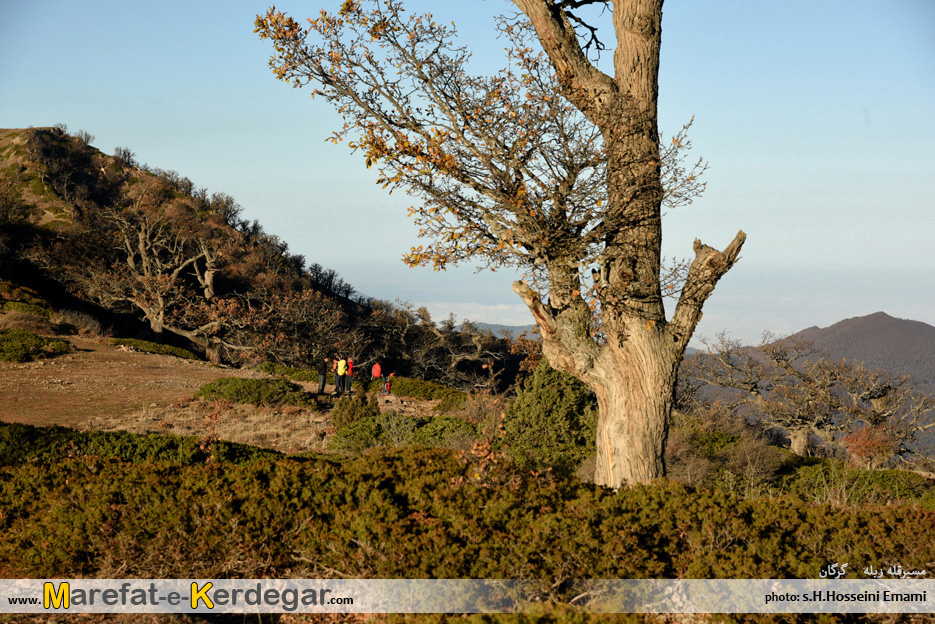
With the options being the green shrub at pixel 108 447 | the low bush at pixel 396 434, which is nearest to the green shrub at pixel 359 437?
the low bush at pixel 396 434

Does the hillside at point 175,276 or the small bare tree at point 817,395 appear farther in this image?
the hillside at point 175,276

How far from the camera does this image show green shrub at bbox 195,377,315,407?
15.2 m

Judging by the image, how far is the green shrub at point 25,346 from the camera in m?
17.0

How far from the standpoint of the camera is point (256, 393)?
1548 cm

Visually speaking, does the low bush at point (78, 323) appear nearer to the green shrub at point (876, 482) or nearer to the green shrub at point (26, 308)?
the green shrub at point (26, 308)

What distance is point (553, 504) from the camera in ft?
16.2

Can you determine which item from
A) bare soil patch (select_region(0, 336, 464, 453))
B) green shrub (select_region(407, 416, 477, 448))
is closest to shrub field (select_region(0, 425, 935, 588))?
→ bare soil patch (select_region(0, 336, 464, 453))

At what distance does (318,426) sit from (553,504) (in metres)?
9.81

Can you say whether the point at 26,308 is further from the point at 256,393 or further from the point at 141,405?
the point at 256,393

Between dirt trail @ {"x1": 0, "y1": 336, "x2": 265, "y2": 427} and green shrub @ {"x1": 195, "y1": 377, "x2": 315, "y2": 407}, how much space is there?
703mm

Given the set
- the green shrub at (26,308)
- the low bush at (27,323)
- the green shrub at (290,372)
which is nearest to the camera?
the low bush at (27,323)

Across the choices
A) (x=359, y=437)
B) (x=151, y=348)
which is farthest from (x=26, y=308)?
(x=359, y=437)

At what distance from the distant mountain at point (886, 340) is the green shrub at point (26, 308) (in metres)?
54.9

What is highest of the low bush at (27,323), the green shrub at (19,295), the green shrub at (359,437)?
the green shrub at (19,295)
